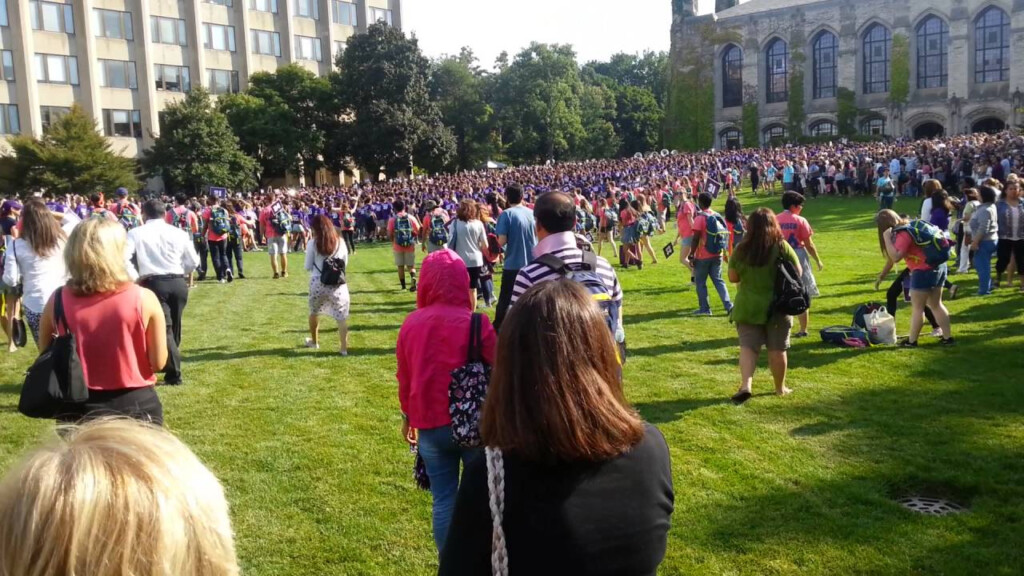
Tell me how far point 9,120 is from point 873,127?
53.7 meters

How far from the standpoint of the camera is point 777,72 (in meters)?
60.6

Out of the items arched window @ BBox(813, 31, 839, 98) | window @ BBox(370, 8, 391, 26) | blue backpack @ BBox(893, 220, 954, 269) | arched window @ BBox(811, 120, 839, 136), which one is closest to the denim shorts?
blue backpack @ BBox(893, 220, 954, 269)

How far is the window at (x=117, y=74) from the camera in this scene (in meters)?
50.5

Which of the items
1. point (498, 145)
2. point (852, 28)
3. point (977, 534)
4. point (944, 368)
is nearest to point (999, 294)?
point (944, 368)

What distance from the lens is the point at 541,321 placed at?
2.21m

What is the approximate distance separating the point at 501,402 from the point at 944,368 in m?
7.69

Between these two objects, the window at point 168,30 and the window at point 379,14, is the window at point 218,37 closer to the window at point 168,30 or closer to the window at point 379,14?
the window at point 168,30

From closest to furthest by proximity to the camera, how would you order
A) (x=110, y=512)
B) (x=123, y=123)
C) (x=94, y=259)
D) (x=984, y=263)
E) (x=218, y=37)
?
(x=110, y=512)
(x=94, y=259)
(x=984, y=263)
(x=123, y=123)
(x=218, y=37)

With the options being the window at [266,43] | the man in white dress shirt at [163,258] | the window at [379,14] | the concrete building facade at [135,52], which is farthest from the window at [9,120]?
the man in white dress shirt at [163,258]

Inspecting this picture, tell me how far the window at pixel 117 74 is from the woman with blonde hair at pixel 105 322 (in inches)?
2064

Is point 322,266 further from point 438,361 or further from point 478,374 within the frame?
point 478,374

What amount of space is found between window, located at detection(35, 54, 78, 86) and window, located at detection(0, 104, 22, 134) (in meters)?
2.34

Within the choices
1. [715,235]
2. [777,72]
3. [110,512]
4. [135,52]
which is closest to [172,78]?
[135,52]

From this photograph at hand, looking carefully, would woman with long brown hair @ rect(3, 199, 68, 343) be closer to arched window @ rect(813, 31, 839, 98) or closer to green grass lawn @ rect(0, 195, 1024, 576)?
green grass lawn @ rect(0, 195, 1024, 576)
